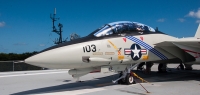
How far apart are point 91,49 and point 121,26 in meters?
1.93

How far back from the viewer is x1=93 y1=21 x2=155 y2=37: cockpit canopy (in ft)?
23.4

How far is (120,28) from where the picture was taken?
7.59 metres

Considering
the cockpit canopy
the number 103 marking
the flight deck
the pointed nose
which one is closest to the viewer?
the pointed nose

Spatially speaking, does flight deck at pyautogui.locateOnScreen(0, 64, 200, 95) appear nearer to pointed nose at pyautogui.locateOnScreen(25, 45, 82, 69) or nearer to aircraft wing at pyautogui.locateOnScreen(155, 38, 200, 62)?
pointed nose at pyautogui.locateOnScreen(25, 45, 82, 69)

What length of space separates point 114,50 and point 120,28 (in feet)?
3.63

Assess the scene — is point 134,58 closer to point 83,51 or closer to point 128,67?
point 128,67

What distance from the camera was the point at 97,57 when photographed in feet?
21.3

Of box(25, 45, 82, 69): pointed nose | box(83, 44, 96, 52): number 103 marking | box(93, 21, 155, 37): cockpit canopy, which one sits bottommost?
box(25, 45, 82, 69): pointed nose

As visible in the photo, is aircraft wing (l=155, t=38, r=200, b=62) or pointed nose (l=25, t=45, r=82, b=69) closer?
pointed nose (l=25, t=45, r=82, b=69)

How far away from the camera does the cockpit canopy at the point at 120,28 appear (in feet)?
23.4

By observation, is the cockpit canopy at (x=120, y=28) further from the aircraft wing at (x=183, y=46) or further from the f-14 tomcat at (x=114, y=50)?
the aircraft wing at (x=183, y=46)

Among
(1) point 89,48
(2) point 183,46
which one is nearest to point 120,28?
(1) point 89,48

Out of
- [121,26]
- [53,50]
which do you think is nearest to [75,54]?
[53,50]

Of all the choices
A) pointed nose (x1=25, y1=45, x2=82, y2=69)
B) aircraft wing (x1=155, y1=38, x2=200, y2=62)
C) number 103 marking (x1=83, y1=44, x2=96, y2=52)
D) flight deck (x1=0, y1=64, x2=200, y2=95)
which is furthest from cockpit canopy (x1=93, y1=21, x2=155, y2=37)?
flight deck (x1=0, y1=64, x2=200, y2=95)
